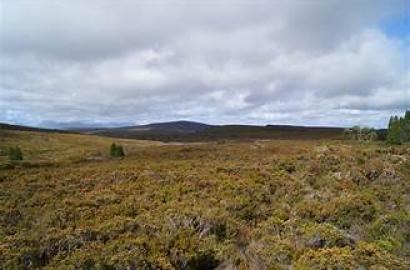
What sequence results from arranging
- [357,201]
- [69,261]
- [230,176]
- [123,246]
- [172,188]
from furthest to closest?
[230,176] → [172,188] → [357,201] → [123,246] → [69,261]

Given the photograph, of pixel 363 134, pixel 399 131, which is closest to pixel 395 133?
pixel 399 131

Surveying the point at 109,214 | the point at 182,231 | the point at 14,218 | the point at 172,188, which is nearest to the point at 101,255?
the point at 182,231

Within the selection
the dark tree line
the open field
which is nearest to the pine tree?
the dark tree line

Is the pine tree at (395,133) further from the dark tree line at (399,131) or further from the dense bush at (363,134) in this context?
the dense bush at (363,134)

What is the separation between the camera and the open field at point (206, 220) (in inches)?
348

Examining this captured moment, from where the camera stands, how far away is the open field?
348 inches

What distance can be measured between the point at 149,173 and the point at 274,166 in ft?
24.6

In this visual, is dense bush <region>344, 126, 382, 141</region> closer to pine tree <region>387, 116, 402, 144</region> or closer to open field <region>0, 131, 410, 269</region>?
pine tree <region>387, 116, 402, 144</region>

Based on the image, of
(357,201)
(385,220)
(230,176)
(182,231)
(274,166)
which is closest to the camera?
(182,231)

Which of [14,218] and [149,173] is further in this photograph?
[149,173]

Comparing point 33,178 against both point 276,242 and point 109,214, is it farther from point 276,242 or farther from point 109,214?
point 276,242

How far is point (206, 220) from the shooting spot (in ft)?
36.6

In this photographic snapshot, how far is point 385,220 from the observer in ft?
39.8

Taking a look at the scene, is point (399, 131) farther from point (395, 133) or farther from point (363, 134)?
point (363, 134)
